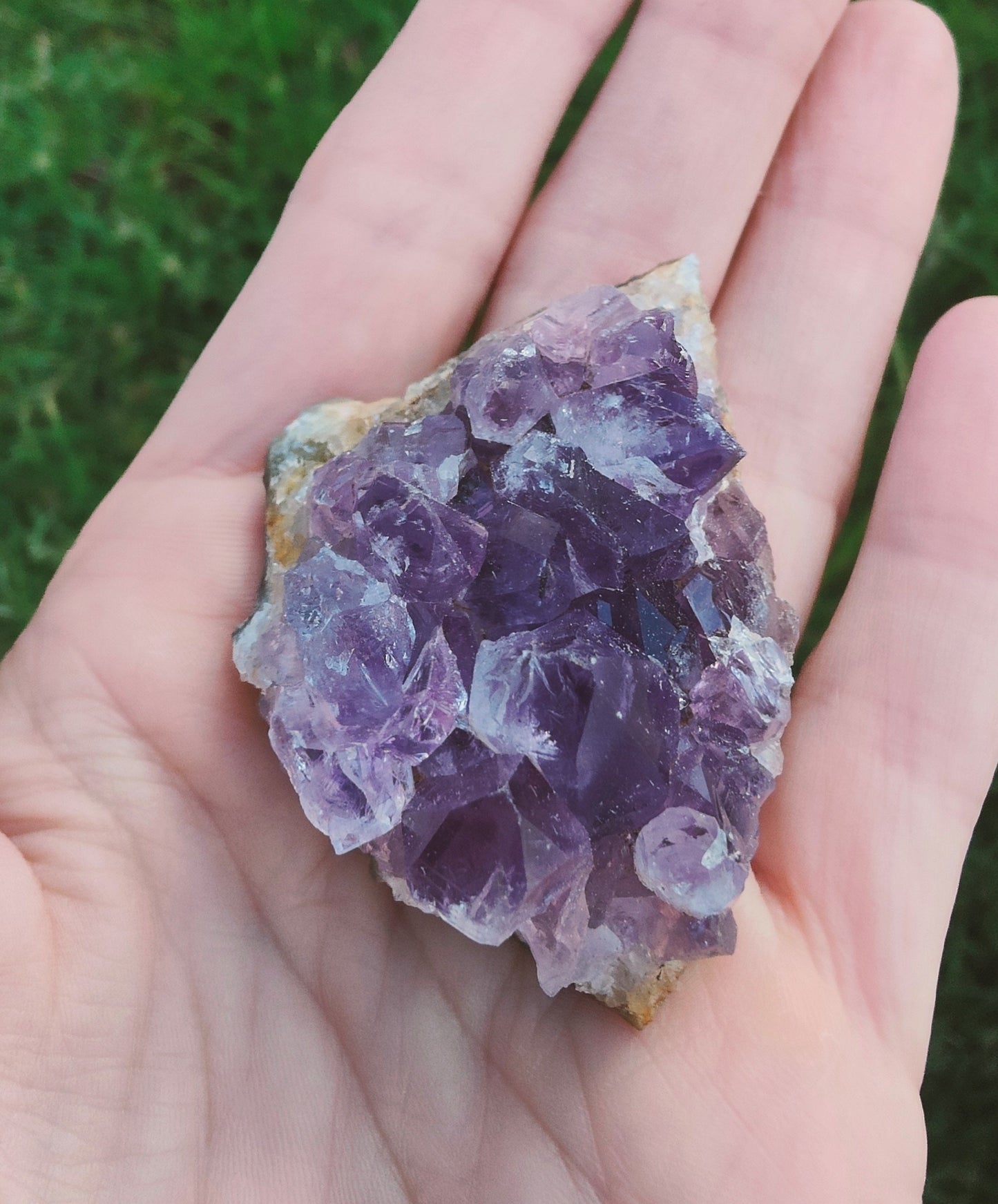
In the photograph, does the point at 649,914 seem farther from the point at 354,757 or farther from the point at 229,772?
the point at 229,772

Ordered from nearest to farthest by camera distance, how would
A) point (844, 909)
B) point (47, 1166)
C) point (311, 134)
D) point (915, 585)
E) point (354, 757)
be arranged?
point (47, 1166) < point (354, 757) < point (844, 909) < point (915, 585) < point (311, 134)

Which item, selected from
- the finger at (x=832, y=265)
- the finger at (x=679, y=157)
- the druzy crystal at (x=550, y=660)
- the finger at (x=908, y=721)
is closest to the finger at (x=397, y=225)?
the finger at (x=679, y=157)

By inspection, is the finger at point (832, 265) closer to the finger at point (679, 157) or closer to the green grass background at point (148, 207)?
the finger at point (679, 157)

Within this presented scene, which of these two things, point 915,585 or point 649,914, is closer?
point 649,914

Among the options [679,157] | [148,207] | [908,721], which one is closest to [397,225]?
[679,157]

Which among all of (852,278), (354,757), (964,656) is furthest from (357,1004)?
(852,278)
